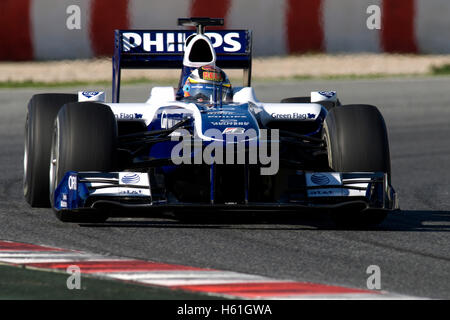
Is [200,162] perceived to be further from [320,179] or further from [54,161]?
[54,161]

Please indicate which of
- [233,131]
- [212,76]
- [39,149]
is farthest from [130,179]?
[212,76]

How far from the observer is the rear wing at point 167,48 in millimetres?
10562

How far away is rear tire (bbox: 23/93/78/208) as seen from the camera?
908 centimetres

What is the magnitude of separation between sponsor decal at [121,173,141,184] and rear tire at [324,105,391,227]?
147 cm

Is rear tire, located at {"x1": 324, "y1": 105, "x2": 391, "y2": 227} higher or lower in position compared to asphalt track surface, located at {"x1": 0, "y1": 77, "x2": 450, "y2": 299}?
higher

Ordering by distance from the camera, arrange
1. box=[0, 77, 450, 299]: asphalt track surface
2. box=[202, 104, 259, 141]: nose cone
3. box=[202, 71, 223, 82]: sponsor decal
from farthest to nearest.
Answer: box=[202, 71, 223, 82]: sponsor decal, box=[202, 104, 259, 141]: nose cone, box=[0, 77, 450, 299]: asphalt track surface

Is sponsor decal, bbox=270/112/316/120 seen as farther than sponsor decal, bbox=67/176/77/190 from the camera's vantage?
Yes

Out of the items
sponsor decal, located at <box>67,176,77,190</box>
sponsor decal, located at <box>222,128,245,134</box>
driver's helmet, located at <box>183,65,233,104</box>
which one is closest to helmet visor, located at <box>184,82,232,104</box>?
driver's helmet, located at <box>183,65,233,104</box>

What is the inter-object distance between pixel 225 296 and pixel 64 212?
8.39 feet

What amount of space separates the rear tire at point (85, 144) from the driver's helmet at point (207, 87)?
1.42 m

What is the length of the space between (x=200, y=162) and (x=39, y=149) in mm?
1677

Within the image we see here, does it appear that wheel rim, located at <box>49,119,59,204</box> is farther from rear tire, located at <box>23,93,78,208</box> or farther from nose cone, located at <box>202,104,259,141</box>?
nose cone, located at <box>202,104,259,141</box>

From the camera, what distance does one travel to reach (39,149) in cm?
906

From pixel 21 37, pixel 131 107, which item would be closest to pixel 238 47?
pixel 131 107
